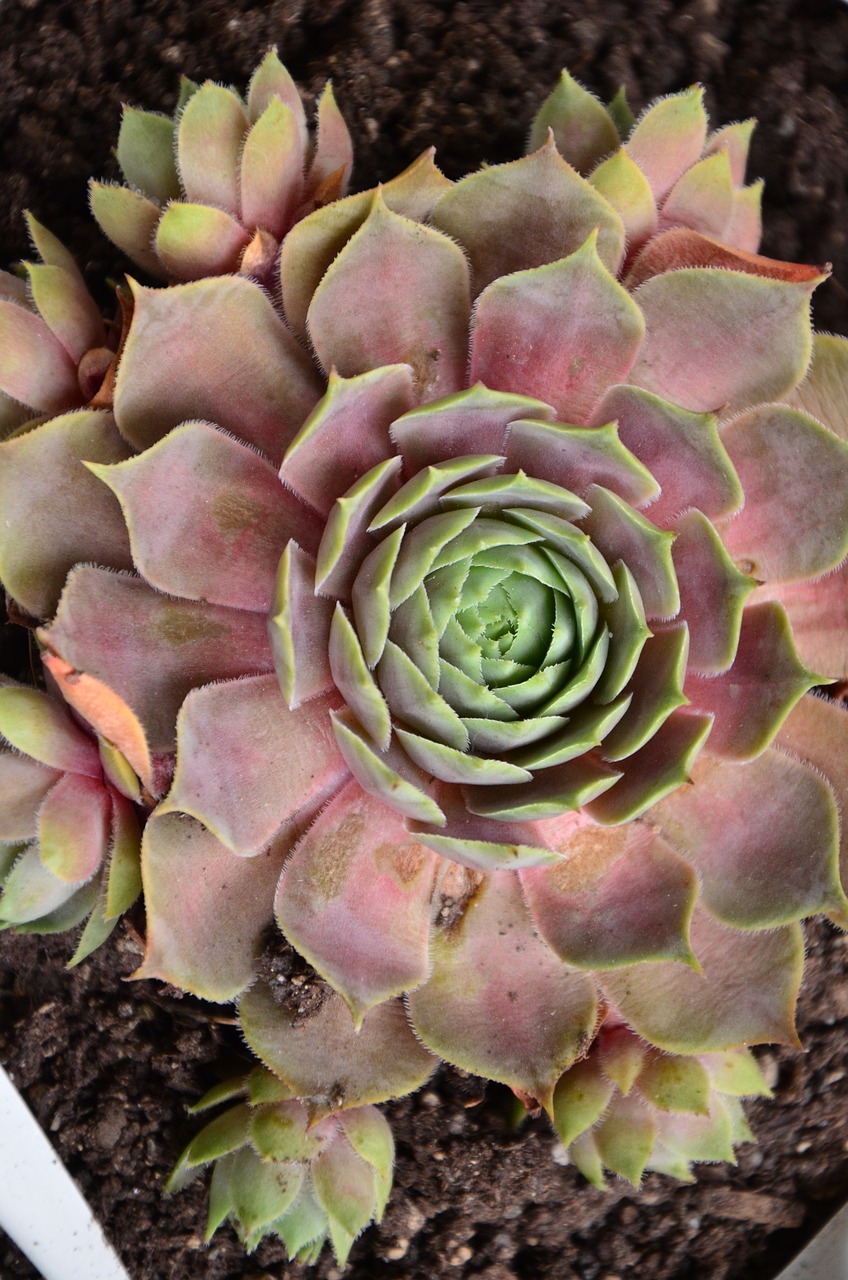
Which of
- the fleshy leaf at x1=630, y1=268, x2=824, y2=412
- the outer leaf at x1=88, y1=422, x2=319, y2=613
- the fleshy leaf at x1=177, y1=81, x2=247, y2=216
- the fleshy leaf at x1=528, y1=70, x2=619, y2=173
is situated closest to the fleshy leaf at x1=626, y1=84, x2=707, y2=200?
the fleshy leaf at x1=528, y1=70, x2=619, y2=173

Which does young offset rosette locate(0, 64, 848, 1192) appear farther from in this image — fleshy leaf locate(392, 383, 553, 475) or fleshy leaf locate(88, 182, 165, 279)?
fleshy leaf locate(88, 182, 165, 279)

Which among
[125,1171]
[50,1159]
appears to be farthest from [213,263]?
[125,1171]

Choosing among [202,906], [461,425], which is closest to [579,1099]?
[202,906]

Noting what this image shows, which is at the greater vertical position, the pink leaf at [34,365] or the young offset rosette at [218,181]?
the young offset rosette at [218,181]

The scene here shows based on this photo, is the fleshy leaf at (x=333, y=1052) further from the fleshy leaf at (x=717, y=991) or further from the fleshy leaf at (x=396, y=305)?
the fleshy leaf at (x=396, y=305)

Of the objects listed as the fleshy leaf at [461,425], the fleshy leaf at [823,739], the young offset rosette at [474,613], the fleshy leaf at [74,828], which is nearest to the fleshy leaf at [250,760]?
the young offset rosette at [474,613]
